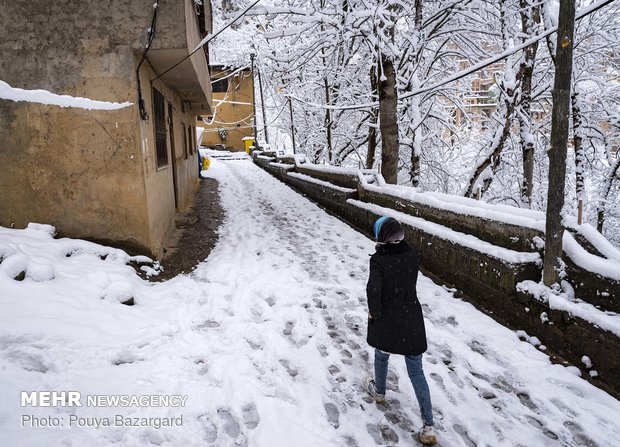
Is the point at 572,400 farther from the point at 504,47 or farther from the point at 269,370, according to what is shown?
the point at 504,47

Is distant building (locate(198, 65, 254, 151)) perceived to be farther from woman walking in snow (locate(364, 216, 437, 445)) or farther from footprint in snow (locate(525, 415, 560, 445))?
footprint in snow (locate(525, 415, 560, 445))

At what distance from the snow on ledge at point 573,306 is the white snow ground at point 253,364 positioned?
19.9 inches

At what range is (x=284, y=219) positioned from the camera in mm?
9875

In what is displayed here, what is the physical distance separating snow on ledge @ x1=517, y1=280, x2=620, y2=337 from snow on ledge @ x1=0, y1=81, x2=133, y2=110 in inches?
219

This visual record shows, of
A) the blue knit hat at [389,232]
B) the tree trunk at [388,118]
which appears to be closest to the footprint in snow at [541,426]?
the blue knit hat at [389,232]

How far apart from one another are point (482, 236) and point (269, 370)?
3.26m

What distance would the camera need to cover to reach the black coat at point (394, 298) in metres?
2.65

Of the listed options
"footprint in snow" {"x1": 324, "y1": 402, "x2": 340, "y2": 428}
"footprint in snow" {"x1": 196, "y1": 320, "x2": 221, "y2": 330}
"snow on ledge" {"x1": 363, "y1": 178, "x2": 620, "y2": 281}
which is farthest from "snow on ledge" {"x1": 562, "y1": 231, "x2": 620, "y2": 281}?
"footprint in snow" {"x1": 196, "y1": 320, "x2": 221, "y2": 330}

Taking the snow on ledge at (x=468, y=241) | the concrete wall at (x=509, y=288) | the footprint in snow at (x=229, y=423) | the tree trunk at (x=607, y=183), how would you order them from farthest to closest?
the tree trunk at (x=607, y=183) → the snow on ledge at (x=468, y=241) → the concrete wall at (x=509, y=288) → the footprint in snow at (x=229, y=423)

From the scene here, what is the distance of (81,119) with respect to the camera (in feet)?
16.6

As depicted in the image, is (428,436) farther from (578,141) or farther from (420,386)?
(578,141)

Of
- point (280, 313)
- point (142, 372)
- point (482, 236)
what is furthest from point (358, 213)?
point (142, 372)

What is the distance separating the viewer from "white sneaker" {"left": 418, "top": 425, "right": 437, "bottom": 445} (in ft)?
8.11
